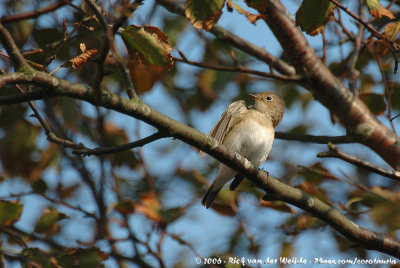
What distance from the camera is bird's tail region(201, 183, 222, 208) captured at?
4.90m

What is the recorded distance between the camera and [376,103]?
4543 mm

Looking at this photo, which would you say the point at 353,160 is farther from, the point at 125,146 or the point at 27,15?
the point at 27,15

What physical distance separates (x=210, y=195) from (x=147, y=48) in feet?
8.61

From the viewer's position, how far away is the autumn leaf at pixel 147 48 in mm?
2553

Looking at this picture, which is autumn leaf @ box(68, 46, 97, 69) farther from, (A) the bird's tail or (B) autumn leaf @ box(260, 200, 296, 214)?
(A) the bird's tail

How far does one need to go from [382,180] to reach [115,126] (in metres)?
3.79

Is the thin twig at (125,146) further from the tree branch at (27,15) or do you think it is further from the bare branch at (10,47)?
the tree branch at (27,15)

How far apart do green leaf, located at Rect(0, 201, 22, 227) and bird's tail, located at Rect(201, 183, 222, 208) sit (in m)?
1.98

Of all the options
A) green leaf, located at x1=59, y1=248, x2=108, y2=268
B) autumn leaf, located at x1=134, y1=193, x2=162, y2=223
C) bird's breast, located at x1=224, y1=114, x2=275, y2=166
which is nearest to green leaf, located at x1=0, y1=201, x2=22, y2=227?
green leaf, located at x1=59, y1=248, x2=108, y2=268

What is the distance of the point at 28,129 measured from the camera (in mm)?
5137

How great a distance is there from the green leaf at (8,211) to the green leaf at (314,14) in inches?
96.3

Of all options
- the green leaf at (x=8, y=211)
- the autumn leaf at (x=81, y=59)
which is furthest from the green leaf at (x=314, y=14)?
the green leaf at (x=8, y=211)

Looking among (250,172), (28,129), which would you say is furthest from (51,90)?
(28,129)

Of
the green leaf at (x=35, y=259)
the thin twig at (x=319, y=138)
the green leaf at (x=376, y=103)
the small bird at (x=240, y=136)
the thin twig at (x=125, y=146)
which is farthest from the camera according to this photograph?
the small bird at (x=240, y=136)
